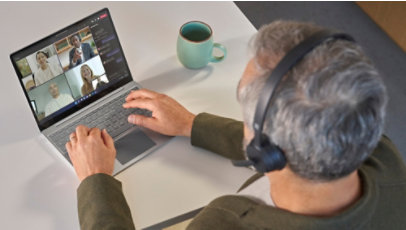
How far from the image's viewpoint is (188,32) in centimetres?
137

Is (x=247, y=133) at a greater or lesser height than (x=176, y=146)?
greater

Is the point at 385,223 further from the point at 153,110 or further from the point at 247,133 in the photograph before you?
the point at 153,110

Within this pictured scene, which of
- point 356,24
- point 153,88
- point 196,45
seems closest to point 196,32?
point 196,45

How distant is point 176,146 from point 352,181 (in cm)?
53

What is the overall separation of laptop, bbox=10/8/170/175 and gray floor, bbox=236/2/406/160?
1.31 metres

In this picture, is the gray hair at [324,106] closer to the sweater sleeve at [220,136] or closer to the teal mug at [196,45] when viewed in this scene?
the sweater sleeve at [220,136]

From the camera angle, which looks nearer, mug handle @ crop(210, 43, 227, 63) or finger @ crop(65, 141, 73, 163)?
finger @ crop(65, 141, 73, 163)

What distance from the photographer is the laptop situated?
1167mm

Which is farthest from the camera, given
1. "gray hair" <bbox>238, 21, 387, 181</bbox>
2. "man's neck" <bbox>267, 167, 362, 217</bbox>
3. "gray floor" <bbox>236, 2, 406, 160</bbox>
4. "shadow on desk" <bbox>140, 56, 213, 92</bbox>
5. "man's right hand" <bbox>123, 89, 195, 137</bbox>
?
"gray floor" <bbox>236, 2, 406, 160</bbox>

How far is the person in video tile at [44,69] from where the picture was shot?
1158mm

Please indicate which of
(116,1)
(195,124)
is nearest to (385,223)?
(195,124)

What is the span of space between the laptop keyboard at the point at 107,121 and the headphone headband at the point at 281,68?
2.01 feet

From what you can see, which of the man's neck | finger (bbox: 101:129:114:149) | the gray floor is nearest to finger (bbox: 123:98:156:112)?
finger (bbox: 101:129:114:149)

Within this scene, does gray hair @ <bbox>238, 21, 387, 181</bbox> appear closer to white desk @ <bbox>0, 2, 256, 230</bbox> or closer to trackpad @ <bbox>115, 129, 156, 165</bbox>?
white desk @ <bbox>0, 2, 256, 230</bbox>
